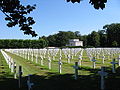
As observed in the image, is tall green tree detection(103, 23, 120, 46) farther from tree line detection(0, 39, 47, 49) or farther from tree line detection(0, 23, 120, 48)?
tree line detection(0, 39, 47, 49)

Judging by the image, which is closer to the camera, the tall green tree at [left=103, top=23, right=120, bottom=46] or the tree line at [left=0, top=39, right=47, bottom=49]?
the tree line at [left=0, top=39, right=47, bottom=49]

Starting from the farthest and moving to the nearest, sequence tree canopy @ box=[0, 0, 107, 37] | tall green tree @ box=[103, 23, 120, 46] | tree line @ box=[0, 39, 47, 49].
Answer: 1. tall green tree @ box=[103, 23, 120, 46]
2. tree line @ box=[0, 39, 47, 49]
3. tree canopy @ box=[0, 0, 107, 37]

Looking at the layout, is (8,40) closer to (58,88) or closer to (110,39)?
(110,39)

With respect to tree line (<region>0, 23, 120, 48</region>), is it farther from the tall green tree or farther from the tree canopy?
the tree canopy

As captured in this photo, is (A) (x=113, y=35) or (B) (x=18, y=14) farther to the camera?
(A) (x=113, y=35)

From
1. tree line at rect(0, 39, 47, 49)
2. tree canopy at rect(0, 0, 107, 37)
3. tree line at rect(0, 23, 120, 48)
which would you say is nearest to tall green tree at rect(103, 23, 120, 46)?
tree line at rect(0, 23, 120, 48)

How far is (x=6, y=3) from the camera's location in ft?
25.0

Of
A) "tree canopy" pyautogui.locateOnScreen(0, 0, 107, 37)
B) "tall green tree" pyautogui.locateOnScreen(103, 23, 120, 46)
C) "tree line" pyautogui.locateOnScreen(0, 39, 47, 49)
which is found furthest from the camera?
"tall green tree" pyautogui.locateOnScreen(103, 23, 120, 46)

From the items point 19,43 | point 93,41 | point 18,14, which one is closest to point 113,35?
point 93,41

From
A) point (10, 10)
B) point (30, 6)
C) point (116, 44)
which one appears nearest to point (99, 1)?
point (30, 6)

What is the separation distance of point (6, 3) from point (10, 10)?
263 millimetres

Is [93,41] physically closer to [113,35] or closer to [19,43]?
[113,35]

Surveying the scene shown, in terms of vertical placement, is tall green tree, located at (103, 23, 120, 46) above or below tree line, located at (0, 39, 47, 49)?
above

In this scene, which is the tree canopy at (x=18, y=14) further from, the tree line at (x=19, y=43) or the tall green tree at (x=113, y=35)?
the tall green tree at (x=113, y=35)
